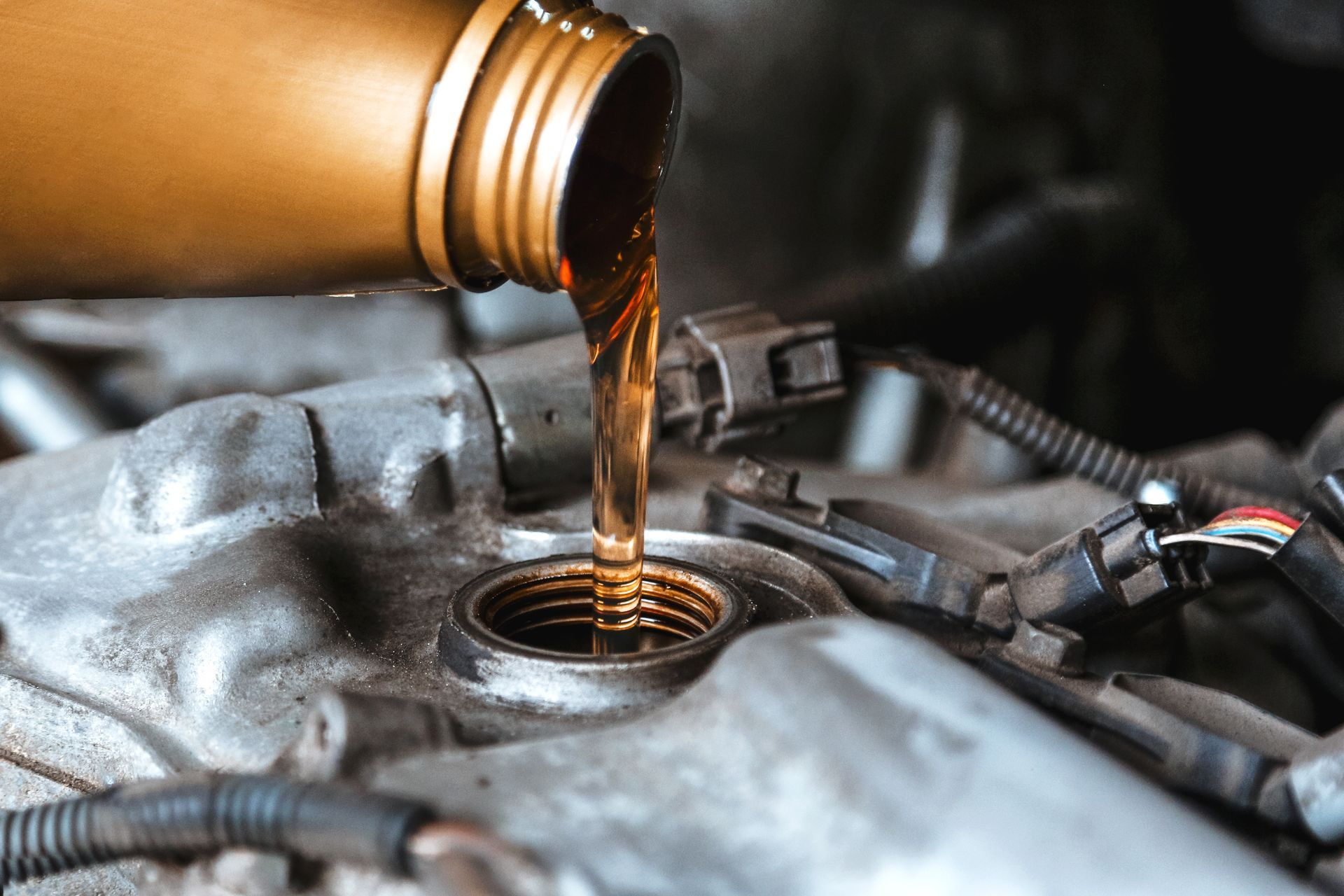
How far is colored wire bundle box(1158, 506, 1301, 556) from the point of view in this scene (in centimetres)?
72

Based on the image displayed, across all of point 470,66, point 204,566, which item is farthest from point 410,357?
point 470,66

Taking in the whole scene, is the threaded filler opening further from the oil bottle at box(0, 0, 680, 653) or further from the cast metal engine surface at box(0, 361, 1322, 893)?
the oil bottle at box(0, 0, 680, 653)

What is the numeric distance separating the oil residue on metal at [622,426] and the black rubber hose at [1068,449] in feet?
1.29

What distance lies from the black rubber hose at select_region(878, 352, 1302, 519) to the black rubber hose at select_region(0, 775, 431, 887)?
738 millimetres

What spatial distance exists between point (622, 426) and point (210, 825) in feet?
1.23

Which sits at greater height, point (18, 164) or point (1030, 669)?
point (18, 164)

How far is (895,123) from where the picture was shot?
194cm

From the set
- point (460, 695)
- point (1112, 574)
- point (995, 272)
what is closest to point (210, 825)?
point (460, 695)

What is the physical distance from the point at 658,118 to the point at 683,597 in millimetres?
326

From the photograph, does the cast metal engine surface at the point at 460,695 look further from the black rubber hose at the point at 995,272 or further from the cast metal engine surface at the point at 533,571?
the black rubber hose at the point at 995,272

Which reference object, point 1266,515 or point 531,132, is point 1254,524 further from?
point 531,132

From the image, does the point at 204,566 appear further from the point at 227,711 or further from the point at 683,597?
the point at 683,597

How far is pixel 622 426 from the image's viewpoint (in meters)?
0.80

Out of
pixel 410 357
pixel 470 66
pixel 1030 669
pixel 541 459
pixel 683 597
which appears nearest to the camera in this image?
pixel 470 66
